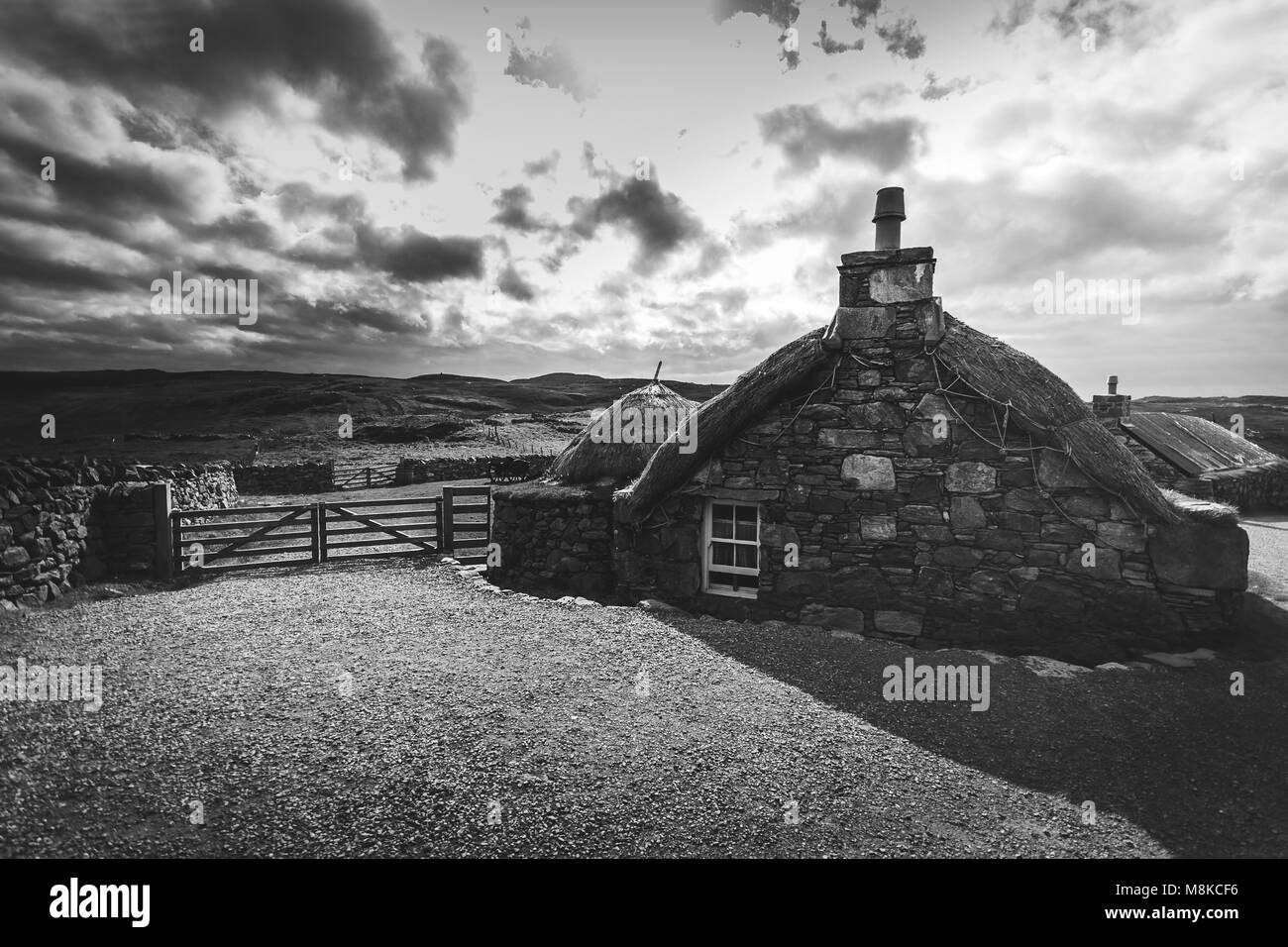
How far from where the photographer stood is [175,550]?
1030 centimetres

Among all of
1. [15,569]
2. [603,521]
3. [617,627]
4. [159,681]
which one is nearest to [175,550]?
[15,569]

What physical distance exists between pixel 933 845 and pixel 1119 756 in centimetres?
229

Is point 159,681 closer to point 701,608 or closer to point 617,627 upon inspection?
point 617,627

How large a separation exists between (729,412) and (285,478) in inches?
946

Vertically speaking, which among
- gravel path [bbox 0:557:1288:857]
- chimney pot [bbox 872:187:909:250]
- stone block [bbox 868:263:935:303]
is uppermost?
chimney pot [bbox 872:187:909:250]

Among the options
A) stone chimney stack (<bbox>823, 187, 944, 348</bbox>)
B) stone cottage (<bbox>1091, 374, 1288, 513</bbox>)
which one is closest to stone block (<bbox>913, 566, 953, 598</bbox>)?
stone chimney stack (<bbox>823, 187, 944, 348</bbox>)

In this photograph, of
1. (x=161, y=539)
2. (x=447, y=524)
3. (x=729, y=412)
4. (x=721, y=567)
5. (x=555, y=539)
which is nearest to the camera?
(x=729, y=412)

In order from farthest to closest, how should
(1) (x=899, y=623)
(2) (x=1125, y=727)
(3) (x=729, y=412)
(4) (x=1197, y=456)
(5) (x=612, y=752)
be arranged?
(4) (x=1197, y=456) < (3) (x=729, y=412) < (1) (x=899, y=623) < (2) (x=1125, y=727) < (5) (x=612, y=752)

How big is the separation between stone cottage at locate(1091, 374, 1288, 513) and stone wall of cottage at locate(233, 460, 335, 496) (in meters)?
28.9

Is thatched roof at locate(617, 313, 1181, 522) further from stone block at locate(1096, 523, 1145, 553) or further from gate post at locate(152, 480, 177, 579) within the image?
gate post at locate(152, 480, 177, 579)

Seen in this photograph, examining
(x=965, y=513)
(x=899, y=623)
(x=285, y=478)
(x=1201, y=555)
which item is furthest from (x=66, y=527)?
(x=285, y=478)

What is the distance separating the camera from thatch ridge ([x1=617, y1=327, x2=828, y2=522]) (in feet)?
25.6

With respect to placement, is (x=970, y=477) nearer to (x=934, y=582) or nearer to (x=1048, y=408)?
(x=1048, y=408)

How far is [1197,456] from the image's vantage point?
1747 centimetres
